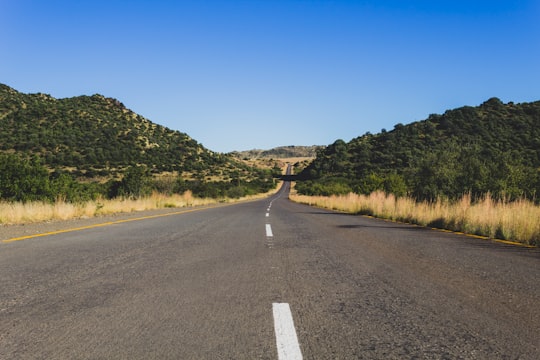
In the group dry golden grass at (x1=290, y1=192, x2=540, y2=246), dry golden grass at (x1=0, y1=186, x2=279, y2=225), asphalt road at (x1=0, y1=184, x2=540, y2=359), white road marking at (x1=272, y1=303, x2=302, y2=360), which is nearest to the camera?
white road marking at (x1=272, y1=303, x2=302, y2=360)

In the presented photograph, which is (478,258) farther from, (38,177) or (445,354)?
(38,177)

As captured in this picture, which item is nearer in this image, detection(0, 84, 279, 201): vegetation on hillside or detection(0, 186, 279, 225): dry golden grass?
detection(0, 186, 279, 225): dry golden grass

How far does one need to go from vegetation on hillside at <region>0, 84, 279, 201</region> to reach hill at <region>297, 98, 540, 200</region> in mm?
18893

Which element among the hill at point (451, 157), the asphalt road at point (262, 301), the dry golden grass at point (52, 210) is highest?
the hill at point (451, 157)

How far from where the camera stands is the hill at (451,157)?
1600cm

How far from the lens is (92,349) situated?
2.83 m

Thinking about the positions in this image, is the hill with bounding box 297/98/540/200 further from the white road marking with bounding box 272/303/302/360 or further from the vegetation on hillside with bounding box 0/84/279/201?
the vegetation on hillside with bounding box 0/84/279/201

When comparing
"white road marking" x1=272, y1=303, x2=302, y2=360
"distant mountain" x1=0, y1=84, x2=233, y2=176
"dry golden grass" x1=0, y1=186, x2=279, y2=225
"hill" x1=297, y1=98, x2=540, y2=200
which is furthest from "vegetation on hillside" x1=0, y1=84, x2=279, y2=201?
"white road marking" x1=272, y1=303, x2=302, y2=360

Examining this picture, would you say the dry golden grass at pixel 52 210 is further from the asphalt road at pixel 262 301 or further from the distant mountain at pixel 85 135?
the distant mountain at pixel 85 135

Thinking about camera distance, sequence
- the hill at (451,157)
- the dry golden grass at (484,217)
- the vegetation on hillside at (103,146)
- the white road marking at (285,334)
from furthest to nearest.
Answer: the vegetation on hillside at (103,146) → the hill at (451,157) → the dry golden grass at (484,217) → the white road marking at (285,334)

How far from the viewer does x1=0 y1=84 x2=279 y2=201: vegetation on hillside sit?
142 ft

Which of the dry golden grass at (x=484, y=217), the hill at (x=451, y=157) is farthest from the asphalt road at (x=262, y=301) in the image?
the hill at (x=451, y=157)

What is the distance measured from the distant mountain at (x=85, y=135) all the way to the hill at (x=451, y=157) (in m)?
28.0

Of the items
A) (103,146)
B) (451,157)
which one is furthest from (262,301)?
(103,146)
